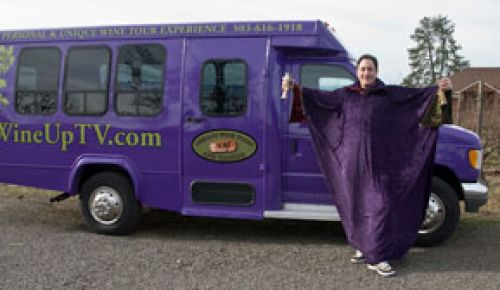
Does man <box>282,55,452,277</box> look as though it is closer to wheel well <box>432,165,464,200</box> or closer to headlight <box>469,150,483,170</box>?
wheel well <box>432,165,464,200</box>

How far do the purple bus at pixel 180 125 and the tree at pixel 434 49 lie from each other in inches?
2288

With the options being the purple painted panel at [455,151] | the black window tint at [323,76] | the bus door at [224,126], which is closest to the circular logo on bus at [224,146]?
the bus door at [224,126]

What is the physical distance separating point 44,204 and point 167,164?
330cm

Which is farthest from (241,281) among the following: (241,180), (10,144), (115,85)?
(10,144)

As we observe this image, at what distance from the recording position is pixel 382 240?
5.80 m

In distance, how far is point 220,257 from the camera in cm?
633

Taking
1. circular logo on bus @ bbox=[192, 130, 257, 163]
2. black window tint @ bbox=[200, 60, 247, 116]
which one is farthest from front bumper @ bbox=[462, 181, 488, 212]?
black window tint @ bbox=[200, 60, 247, 116]

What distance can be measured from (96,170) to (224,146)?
172 centimetres

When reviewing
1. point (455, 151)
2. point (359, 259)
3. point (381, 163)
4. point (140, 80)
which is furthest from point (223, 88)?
point (455, 151)

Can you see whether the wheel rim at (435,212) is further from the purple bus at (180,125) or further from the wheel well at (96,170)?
the wheel well at (96,170)

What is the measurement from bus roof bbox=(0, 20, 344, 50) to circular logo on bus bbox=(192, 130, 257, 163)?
3.64ft

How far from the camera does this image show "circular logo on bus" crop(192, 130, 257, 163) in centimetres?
676

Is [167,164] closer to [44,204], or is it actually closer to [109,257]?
[109,257]

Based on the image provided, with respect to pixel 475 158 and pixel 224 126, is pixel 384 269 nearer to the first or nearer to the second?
pixel 475 158
